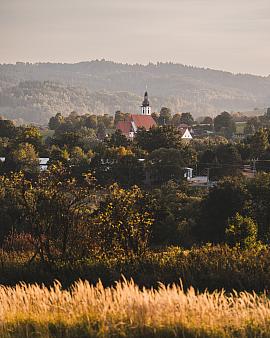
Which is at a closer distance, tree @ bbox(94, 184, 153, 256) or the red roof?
tree @ bbox(94, 184, 153, 256)

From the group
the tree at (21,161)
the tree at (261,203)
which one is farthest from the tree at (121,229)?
the tree at (21,161)

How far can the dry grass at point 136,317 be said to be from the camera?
7.71m

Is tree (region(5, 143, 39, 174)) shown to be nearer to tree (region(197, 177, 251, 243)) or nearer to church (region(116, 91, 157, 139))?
tree (region(197, 177, 251, 243))

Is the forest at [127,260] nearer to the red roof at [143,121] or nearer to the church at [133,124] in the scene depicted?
the church at [133,124]

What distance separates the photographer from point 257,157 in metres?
73.8

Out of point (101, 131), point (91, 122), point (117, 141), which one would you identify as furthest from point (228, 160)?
point (91, 122)

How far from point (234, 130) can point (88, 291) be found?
12336 cm

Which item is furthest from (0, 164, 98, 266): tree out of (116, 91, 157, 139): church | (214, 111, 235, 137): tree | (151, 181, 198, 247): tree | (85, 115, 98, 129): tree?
(85, 115, 98, 129): tree

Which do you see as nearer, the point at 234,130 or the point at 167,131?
the point at 167,131

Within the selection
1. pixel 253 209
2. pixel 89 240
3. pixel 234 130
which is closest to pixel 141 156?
pixel 253 209

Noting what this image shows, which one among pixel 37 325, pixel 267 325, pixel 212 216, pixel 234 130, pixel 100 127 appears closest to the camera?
pixel 267 325

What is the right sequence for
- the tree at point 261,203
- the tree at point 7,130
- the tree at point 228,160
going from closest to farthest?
the tree at point 261,203 → the tree at point 228,160 → the tree at point 7,130

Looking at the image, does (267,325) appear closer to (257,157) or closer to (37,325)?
(37,325)

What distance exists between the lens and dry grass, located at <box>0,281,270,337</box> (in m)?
7.71
